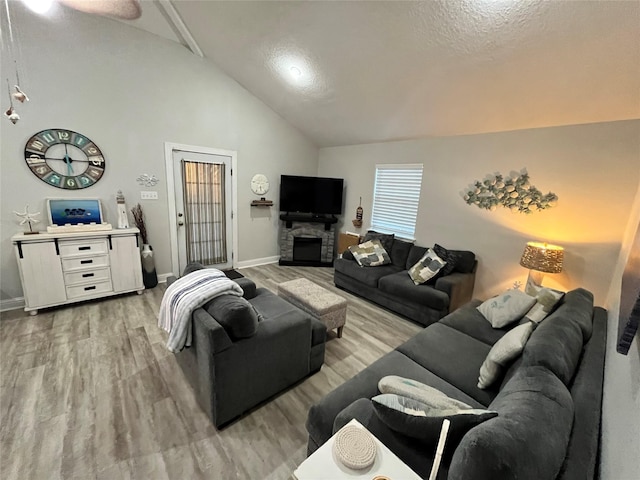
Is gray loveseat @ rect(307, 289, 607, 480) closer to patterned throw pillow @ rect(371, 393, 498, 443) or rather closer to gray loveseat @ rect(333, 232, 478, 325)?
patterned throw pillow @ rect(371, 393, 498, 443)

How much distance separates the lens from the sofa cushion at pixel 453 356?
1603 millimetres

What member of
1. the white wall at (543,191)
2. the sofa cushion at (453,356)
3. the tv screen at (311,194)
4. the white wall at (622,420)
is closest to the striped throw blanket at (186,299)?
the sofa cushion at (453,356)

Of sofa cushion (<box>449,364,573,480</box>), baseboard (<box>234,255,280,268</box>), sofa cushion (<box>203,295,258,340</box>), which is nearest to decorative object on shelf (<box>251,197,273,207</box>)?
baseboard (<box>234,255,280,268</box>)

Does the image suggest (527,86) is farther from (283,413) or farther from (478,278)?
(283,413)

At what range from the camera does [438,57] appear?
2359 mm

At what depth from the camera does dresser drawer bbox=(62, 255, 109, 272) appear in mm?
2979

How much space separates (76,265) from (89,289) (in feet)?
1.09

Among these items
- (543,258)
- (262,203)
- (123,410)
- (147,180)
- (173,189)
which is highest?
(147,180)

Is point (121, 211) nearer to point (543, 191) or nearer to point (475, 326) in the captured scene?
point (475, 326)

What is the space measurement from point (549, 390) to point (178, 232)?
4443mm

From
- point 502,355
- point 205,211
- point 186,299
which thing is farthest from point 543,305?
point 205,211

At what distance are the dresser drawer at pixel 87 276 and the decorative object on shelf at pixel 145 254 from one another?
44 centimetres

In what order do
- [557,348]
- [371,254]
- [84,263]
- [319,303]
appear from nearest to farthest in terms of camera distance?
[557,348] → [319,303] → [84,263] → [371,254]

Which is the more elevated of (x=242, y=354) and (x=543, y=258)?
(x=543, y=258)
